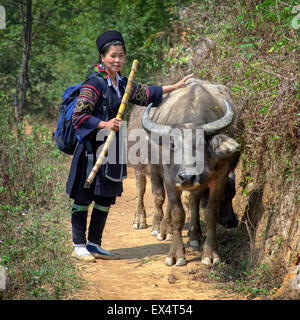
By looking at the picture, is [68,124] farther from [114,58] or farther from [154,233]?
[154,233]

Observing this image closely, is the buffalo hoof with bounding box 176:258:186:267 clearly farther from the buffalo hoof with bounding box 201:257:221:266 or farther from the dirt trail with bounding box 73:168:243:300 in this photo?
the buffalo hoof with bounding box 201:257:221:266

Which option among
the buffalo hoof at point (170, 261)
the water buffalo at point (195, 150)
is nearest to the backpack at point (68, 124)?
the water buffalo at point (195, 150)

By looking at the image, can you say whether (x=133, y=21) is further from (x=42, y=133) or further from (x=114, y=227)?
(x=114, y=227)

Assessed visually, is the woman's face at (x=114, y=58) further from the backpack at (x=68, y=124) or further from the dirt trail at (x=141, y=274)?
the dirt trail at (x=141, y=274)

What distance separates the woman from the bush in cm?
36

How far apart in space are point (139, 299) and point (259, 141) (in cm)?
187

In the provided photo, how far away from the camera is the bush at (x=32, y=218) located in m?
4.22

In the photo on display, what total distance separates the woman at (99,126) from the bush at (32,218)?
359 mm

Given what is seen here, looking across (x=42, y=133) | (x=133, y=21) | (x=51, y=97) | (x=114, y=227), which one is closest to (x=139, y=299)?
(x=114, y=227)

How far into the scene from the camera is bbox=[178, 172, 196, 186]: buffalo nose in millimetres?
4512

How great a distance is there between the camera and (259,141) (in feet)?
15.8

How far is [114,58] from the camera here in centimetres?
504

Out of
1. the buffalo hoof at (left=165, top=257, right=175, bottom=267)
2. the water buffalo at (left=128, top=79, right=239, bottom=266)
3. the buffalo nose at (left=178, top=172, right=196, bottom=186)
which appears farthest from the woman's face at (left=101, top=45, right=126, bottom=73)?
the buffalo hoof at (left=165, top=257, right=175, bottom=267)

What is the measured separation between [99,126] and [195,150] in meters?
0.96
